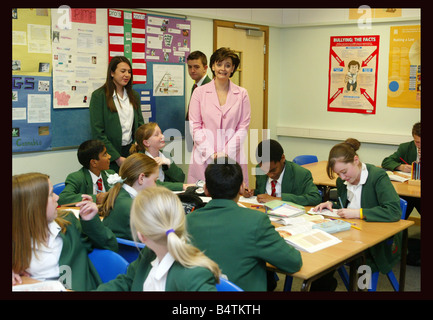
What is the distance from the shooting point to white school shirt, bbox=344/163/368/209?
320cm

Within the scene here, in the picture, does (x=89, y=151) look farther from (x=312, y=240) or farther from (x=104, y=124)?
(x=312, y=240)

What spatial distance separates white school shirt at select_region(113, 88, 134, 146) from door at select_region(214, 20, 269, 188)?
175cm

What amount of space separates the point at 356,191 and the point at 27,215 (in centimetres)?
206

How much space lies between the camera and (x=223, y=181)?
2299mm

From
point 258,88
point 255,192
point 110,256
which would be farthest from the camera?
point 258,88

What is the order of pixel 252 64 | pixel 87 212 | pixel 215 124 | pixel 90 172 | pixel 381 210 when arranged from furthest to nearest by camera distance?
pixel 252 64 → pixel 215 124 → pixel 90 172 → pixel 381 210 → pixel 87 212

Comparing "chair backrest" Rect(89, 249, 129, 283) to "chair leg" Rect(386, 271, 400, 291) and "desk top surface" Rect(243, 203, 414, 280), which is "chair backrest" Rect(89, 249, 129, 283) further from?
"chair leg" Rect(386, 271, 400, 291)

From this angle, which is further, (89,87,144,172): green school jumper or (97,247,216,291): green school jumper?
(89,87,144,172): green school jumper

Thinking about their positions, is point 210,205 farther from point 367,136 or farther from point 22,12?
point 367,136

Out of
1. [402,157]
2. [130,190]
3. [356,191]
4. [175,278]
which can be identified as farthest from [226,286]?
[402,157]

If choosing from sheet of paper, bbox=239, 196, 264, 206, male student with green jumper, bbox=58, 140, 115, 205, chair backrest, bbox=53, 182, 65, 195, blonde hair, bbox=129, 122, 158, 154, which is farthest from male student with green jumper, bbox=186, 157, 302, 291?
blonde hair, bbox=129, 122, 158, 154

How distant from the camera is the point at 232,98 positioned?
418 cm
